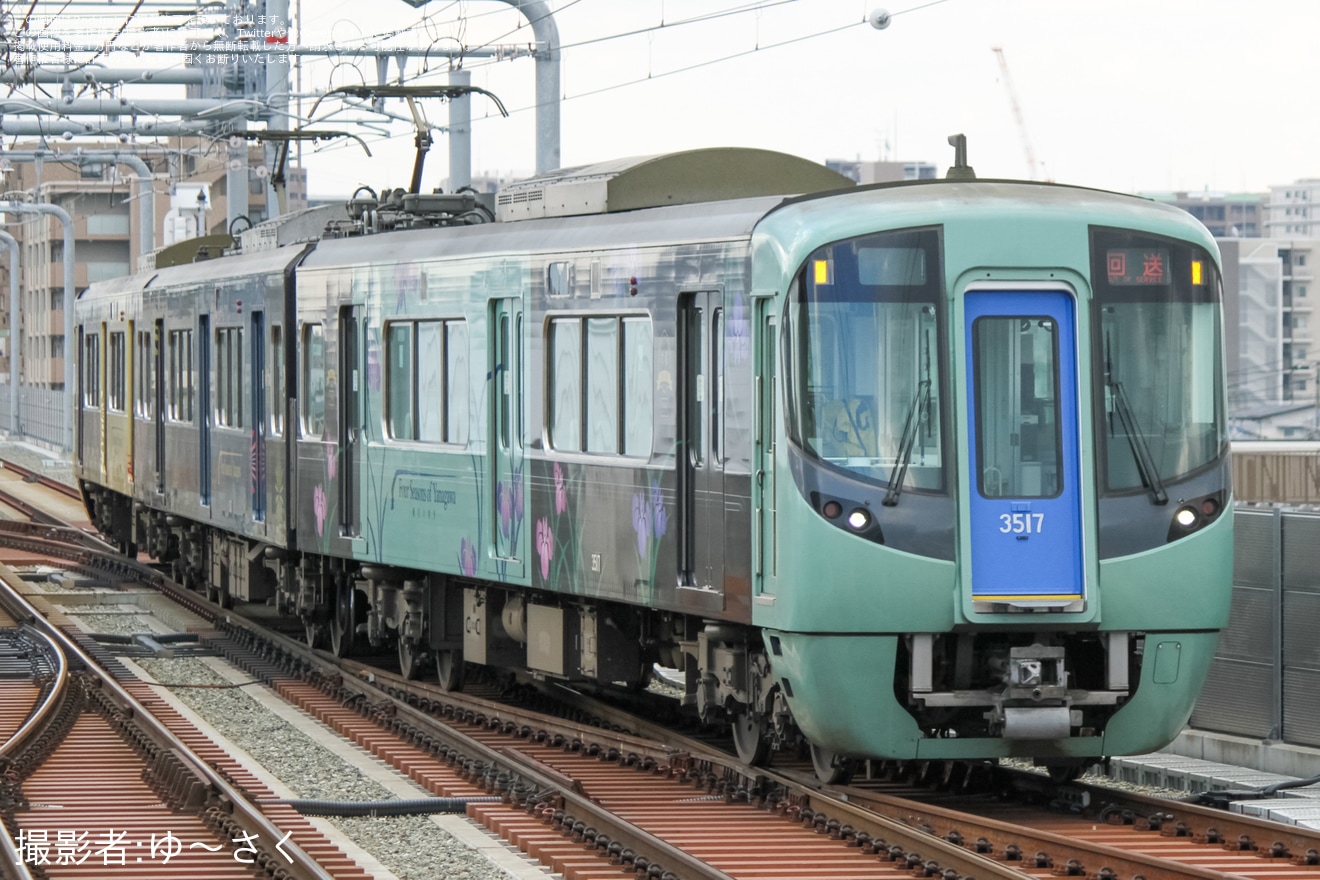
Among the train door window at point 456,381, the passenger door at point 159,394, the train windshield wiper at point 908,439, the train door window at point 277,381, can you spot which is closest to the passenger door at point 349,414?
the train door window at point 277,381

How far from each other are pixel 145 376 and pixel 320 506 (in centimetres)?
798

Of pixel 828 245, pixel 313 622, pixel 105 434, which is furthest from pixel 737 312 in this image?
pixel 105 434

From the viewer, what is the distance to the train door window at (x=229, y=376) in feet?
63.9

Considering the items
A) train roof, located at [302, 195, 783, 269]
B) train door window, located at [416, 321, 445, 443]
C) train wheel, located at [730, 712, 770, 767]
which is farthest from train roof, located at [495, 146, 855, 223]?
train wheel, located at [730, 712, 770, 767]

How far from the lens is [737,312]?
10.9 metres

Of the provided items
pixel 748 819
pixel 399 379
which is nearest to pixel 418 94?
pixel 399 379

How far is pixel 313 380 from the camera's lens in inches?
674

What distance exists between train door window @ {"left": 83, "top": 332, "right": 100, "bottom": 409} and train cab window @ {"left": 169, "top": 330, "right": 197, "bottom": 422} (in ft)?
17.4

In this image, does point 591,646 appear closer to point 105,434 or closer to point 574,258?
point 574,258

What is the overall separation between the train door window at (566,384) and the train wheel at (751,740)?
195 centimetres

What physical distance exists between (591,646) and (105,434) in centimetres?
1524

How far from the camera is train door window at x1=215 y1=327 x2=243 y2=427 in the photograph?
19.5 m

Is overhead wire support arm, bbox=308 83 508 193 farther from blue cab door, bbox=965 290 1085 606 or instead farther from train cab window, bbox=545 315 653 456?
blue cab door, bbox=965 290 1085 606

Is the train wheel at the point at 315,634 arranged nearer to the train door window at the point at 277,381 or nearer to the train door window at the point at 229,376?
the train door window at the point at 277,381
